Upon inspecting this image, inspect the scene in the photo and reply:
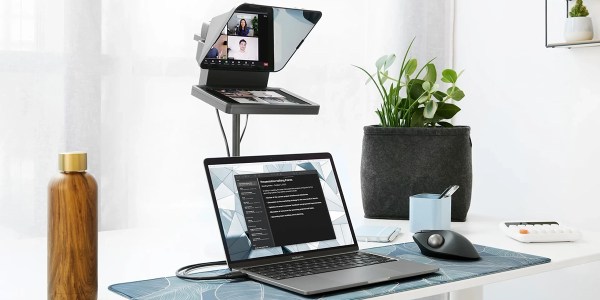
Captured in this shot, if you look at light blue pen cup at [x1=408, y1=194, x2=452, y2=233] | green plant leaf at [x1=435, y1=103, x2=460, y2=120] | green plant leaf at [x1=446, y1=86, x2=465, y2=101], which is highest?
green plant leaf at [x1=446, y1=86, x2=465, y2=101]

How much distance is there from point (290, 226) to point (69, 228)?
0.45 metres

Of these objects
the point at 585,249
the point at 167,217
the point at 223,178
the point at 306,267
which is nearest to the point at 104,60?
the point at 167,217

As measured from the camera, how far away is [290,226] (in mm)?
1299

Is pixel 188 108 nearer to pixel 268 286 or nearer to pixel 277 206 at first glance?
pixel 277 206

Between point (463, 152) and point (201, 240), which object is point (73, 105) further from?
point (463, 152)

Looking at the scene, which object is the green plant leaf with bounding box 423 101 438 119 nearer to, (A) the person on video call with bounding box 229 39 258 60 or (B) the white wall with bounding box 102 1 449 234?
(A) the person on video call with bounding box 229 39 258 60

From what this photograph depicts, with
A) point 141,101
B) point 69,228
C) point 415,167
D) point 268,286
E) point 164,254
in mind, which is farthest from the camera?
point 141,101

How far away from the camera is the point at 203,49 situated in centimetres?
149

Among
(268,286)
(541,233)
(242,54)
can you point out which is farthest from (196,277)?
(541,233)

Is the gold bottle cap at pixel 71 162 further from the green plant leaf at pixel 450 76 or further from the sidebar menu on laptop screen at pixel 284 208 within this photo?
the green plant leaf at pixel 450 76

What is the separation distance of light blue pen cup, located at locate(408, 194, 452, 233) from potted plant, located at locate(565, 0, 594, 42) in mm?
937

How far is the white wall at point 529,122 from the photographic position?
234cm

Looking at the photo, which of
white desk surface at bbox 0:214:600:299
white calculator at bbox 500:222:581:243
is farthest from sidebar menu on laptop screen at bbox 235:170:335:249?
white calculator at bbox 500:222:581:243

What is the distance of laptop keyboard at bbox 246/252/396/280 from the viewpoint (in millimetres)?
1161
